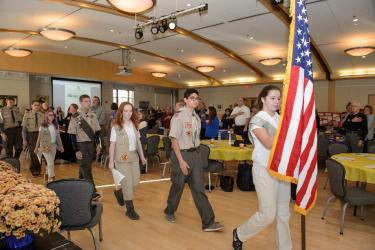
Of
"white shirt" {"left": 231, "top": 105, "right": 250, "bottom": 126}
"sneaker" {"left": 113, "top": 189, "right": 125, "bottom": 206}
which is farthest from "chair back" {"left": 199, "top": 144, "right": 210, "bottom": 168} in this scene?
"white shirt" {"left": 231, "top": 105, "right": 250, "bottom": 126}

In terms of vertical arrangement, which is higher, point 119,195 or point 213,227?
point 119,195

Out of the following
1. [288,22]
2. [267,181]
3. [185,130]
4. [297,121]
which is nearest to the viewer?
[297,121]

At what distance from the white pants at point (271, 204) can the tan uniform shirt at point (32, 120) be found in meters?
5.58

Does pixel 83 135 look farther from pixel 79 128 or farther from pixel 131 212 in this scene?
pixel 131 212

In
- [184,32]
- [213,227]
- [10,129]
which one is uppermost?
[184,32]

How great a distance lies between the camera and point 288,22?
349 inches

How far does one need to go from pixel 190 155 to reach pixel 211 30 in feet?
24.2

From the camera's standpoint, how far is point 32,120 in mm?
6742

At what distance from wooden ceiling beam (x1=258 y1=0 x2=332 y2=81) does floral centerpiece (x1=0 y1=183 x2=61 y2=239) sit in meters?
2.89

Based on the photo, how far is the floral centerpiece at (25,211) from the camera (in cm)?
146

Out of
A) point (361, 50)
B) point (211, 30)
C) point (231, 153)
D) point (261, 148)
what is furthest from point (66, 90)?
point (261, 148)

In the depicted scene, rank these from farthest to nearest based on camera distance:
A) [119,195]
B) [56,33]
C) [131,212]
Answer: [56,33]
[119,195]
[131,212]

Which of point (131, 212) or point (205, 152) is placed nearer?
point (131, 212)

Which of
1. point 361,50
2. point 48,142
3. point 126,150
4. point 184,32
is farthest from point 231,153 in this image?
point 361,50
